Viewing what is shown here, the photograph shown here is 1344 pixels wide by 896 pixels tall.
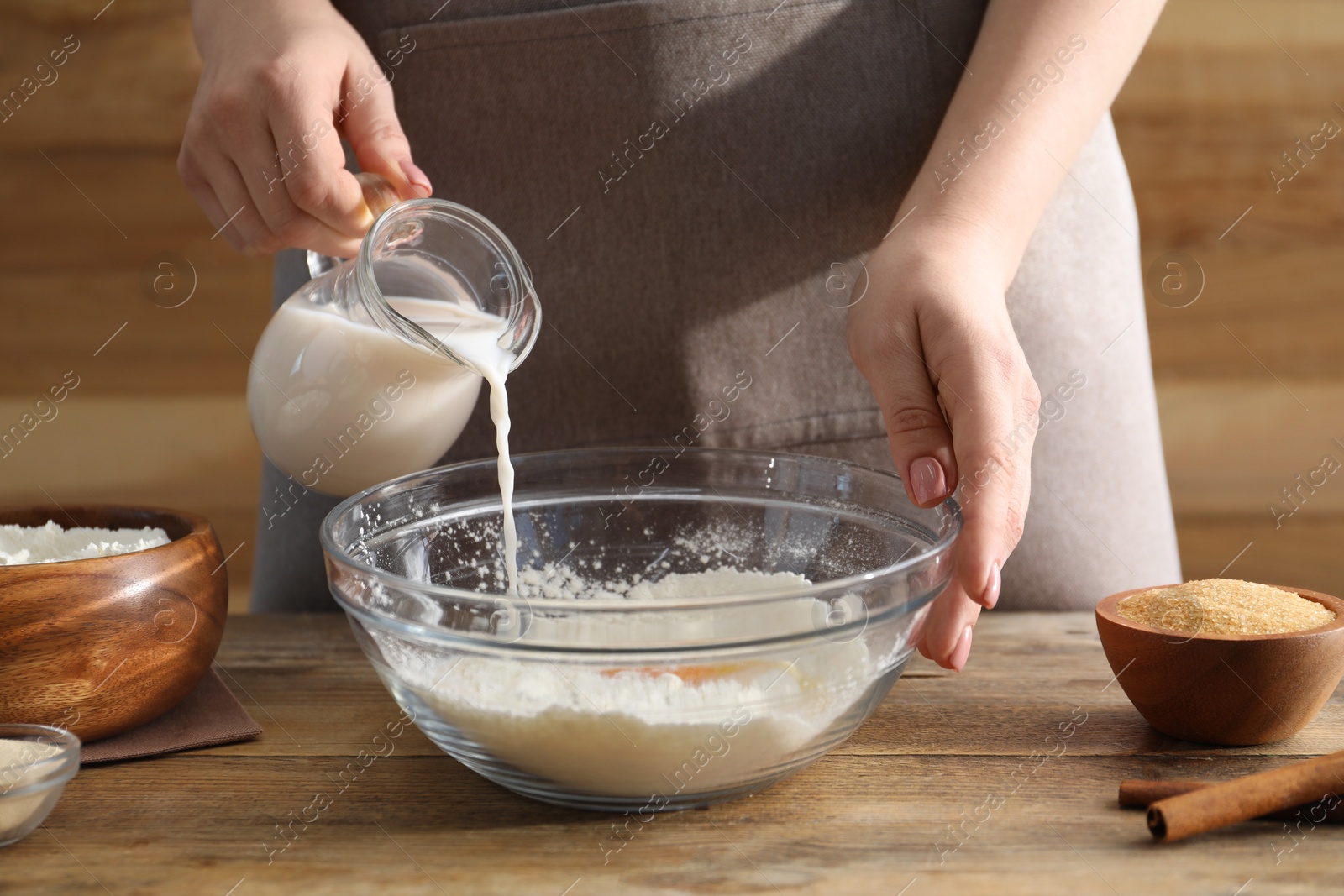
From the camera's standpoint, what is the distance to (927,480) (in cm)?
70

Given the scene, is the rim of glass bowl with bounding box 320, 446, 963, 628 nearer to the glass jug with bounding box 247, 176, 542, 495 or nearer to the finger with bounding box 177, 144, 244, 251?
the glass jug with bounding box 247, 176, 542, 495

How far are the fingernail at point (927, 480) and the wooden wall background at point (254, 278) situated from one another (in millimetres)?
1498

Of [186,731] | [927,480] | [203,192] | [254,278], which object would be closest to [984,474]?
[927,480]

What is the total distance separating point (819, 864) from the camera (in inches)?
22.4

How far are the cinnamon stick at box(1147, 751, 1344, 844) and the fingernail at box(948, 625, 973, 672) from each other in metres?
0.15

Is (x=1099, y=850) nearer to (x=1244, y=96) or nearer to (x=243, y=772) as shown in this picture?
(x=243, y=772)

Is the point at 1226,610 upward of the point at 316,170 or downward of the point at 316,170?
downward

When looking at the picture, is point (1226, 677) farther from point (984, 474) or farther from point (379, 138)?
point (379, 138)

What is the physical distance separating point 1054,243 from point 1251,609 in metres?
0.54

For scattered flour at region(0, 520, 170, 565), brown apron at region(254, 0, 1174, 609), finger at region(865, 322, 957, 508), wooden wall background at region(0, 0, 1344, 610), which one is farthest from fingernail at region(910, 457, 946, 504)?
wooden wall background at region(0, 0, 1344, 610)

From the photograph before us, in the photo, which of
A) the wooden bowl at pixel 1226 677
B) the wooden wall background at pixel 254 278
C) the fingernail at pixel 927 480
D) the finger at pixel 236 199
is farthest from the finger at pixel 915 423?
the wooden wall background at pixel 254 278

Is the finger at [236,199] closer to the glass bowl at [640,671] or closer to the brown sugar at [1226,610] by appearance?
the glass bowl at [640,671]

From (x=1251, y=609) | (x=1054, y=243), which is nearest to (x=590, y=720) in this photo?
(x=1251, y=609)

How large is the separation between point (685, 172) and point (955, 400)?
1.51 ft
